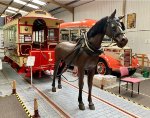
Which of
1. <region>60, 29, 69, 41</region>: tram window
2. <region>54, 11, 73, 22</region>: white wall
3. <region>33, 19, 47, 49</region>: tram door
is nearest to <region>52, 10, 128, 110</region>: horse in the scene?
<region>33, 19, 47, 49</region>: tram door

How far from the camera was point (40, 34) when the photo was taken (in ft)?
28.1

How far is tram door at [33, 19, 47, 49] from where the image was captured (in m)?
8.01

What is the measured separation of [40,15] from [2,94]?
11.1 feet

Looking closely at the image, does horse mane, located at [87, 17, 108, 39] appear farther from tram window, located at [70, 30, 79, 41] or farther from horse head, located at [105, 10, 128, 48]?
tram window, located at [70, 30, 79, 41]

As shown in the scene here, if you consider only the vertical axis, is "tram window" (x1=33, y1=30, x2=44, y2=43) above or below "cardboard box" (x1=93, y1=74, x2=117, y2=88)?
above

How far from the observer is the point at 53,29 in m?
7.98

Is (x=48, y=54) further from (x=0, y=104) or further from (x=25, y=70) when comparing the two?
(x=0, y=104)

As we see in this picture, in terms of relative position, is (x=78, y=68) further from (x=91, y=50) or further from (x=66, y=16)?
(x=66, y=16)

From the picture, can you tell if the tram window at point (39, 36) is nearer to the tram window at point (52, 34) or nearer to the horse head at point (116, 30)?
the tram window at point (52, 34)

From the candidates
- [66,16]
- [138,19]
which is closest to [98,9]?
[138,19]

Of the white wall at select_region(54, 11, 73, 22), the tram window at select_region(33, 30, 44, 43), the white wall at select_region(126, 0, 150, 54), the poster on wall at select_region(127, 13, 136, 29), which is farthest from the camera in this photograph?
the white wall at select_region(54, 11, 73, 22)

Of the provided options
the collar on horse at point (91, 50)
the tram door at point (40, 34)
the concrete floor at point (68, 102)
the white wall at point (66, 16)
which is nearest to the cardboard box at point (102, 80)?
the concrete floor at point (68, 102)

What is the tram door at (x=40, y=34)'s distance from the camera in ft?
26.3

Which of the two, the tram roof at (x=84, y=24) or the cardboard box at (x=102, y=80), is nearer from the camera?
the cardboard box at (x=102, y=80)
